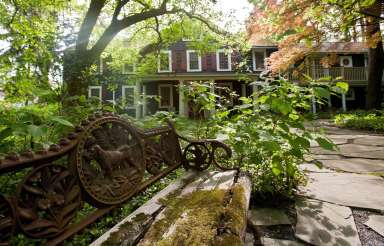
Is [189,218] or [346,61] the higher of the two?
[346,61]

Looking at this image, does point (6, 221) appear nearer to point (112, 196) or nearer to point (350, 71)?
point (112, 196)

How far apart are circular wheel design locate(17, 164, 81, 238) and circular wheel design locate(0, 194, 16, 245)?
0.15 feet

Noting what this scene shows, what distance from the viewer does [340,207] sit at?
9.18 ft

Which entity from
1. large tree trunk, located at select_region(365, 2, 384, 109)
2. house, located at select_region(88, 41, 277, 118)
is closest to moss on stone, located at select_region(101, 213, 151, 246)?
Result: large tree trunk, located at select_region(365, 2, 384, 109)

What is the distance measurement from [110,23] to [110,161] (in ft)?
32.1

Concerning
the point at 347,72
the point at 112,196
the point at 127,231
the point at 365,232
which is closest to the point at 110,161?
the point at 112,196

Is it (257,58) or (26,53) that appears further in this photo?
(257,58)

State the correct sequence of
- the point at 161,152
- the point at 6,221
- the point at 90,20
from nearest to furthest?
the point at 6,221 → the point at 161,152 → the point at 90,20

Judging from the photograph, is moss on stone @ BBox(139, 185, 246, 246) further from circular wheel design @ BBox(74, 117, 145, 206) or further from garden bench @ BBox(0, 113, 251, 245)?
circular wheel design @ BBox(74, 117, 145, 206)

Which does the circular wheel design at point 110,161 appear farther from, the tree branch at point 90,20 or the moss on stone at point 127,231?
the tree branch at point 90,20

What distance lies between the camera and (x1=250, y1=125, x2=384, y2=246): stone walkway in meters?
2.19

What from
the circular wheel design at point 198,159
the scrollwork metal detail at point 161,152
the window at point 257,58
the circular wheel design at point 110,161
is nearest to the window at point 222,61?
the window at point 257,58

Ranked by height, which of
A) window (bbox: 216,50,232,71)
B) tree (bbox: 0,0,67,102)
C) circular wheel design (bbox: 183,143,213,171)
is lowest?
circular wheel design (bbox: 183,143,213,171)

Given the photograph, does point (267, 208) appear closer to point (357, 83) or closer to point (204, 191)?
point (204, 191)
